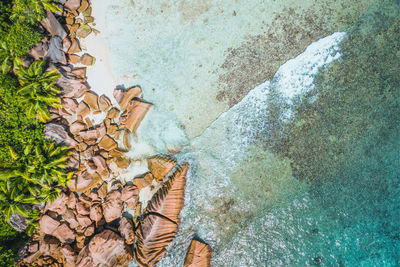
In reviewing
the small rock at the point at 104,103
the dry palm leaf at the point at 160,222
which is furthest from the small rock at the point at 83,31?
the dry palm leaf at the point at 160,222

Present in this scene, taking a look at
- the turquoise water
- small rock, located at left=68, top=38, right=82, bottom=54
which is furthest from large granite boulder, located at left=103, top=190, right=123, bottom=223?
small rock, located at left=68, top=38, right=82, bottom=54

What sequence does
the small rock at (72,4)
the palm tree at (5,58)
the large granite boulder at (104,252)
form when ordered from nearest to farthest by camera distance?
the palm tree at (5,58) < the large granite boulder at (104,252) < the small rock at (72,4)

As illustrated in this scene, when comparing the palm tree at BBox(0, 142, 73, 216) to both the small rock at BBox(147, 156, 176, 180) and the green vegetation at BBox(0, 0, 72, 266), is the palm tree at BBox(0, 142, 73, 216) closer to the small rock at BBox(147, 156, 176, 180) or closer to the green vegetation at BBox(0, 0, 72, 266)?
the green vegetation at BBox(0, 0, 72, 266)

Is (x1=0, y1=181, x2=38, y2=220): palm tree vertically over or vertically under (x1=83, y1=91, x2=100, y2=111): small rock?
under

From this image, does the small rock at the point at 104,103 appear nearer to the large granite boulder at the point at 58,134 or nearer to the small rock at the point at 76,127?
the small rock at the point at 76,127

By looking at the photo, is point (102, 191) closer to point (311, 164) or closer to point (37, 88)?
point (37, 88)

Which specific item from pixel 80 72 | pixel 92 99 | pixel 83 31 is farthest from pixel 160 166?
pixel 83 31
